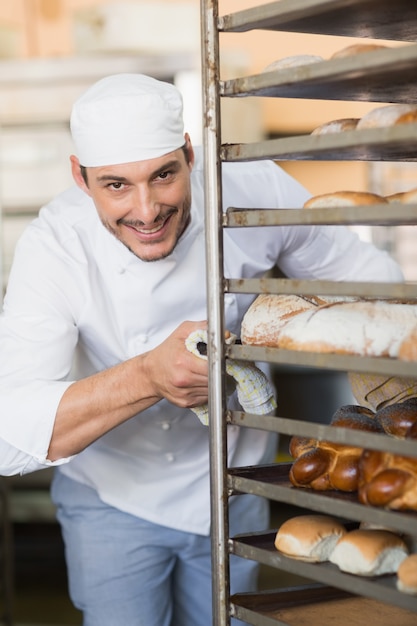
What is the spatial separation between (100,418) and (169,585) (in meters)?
0.58

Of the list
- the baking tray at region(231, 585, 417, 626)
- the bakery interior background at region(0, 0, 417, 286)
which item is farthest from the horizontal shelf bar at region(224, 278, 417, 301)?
the bakery interior background at region(0, 0, 417, 286)

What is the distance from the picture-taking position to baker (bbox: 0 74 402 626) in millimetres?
1496

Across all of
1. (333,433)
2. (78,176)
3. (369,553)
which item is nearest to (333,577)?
(369,553)

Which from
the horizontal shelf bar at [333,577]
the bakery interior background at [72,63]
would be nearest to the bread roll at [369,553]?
the horizontal shelf bar at [333,577]

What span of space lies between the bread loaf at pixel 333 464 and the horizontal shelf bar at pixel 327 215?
25 cm

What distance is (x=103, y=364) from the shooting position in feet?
6.06

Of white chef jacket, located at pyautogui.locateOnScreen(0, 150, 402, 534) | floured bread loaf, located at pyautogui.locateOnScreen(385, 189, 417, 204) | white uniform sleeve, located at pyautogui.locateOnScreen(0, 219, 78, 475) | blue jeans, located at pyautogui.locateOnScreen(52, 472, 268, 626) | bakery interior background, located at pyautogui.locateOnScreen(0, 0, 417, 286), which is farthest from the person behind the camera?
bakery interior background, located at pyautogui.locateOnScreen(0, 0, 417, 286)

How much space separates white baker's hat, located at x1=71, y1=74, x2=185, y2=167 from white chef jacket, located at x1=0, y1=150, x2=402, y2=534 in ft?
0.72

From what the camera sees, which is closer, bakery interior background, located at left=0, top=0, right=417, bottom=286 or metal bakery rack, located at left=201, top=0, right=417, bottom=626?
metal bakery rack, located at left=201, top=0, right=417, bottom=626

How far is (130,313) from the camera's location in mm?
1758

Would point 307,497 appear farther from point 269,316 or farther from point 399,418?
point 269,316

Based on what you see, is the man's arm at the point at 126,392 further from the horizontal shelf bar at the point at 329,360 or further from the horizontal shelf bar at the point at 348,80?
the horizontal shelf bar at the point at 348,80

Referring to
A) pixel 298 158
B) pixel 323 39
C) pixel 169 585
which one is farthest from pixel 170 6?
pixel 298 158

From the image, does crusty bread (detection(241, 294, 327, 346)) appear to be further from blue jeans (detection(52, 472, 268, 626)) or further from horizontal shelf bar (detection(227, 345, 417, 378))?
blue jeans (detection(52, 472, 268, 626))
